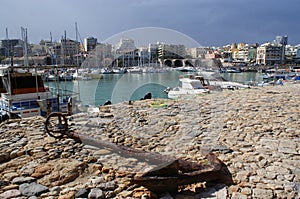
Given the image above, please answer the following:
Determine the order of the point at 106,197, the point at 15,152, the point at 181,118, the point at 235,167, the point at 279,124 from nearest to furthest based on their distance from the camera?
the point at 106,197, the point at 235,167, the point at 15,152, the point at 279,124, the point at 181,118

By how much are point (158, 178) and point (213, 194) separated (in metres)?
0.62

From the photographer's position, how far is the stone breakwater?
257 cm

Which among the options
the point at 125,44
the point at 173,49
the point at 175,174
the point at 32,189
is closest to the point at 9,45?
the point at 125,44

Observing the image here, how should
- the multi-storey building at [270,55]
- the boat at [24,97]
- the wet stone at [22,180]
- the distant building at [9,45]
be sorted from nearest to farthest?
the wet stone at [22,180] < the boat at [24,97] < the distant building at [9,45] < the multi-storey building at [270,55]

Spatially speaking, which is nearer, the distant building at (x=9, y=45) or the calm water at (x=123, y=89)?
the calm water at (x=123, y=89)

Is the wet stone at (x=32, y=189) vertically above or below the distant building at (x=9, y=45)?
below

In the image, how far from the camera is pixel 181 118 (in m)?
5.62

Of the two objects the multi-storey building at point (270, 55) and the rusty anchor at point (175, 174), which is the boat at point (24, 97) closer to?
the rusty anchor at point (175, 174)

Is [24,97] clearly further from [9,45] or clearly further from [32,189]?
[9,45]

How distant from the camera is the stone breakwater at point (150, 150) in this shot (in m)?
2.57

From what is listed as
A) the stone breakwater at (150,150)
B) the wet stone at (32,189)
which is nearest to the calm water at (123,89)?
the stone breakwater at (150,150)

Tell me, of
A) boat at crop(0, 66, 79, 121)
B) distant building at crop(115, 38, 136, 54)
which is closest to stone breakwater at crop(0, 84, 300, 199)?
distant building at crop(115, 38, 136, 54)

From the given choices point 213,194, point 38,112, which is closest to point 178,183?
point 213,194

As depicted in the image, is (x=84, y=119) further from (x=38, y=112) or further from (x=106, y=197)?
(x=38, y=112)
